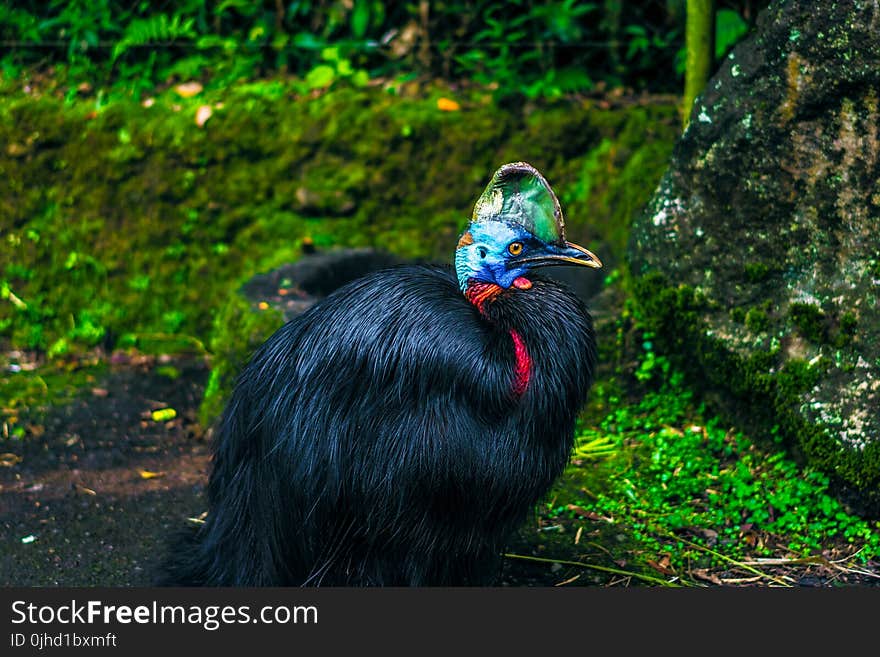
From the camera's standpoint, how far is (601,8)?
6.50m

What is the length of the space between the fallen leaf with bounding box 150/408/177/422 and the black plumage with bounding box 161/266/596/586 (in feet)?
6.50

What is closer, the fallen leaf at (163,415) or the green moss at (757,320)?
the green moss at (757,320)

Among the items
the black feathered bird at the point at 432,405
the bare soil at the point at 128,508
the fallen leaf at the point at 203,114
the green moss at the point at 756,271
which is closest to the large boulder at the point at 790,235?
the green moss at the point at 756,271

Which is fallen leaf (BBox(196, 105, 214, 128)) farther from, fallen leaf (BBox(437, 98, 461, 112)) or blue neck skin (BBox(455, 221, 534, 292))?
blue neck skin (BBox(455, 221, 534, 292))

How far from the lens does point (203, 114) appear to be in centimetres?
629

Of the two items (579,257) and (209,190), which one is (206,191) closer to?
(209,190)

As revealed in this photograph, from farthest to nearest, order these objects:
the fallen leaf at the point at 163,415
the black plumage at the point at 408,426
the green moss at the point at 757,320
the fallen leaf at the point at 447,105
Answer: the fallen leaf at the point at 447,105 < the fallen leaf at the point at 163,415 < the green moss at the point at 757,320 < the black plumage at the point at 408,426

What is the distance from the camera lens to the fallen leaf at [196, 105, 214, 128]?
6.27 m

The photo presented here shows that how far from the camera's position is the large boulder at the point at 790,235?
4.21m

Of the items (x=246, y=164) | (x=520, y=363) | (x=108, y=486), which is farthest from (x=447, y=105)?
(x=520, y=363)

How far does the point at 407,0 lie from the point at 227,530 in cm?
396

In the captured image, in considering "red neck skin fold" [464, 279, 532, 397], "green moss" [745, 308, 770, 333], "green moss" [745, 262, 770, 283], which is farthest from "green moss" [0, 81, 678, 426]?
"red neck skin fold" [464, 279, 532, 397]

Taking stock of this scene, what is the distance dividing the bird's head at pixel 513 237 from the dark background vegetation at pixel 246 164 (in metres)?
1.77

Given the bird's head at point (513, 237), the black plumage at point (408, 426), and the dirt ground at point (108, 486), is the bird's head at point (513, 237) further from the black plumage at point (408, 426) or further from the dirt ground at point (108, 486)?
the dirt ground at point (108, 486)
